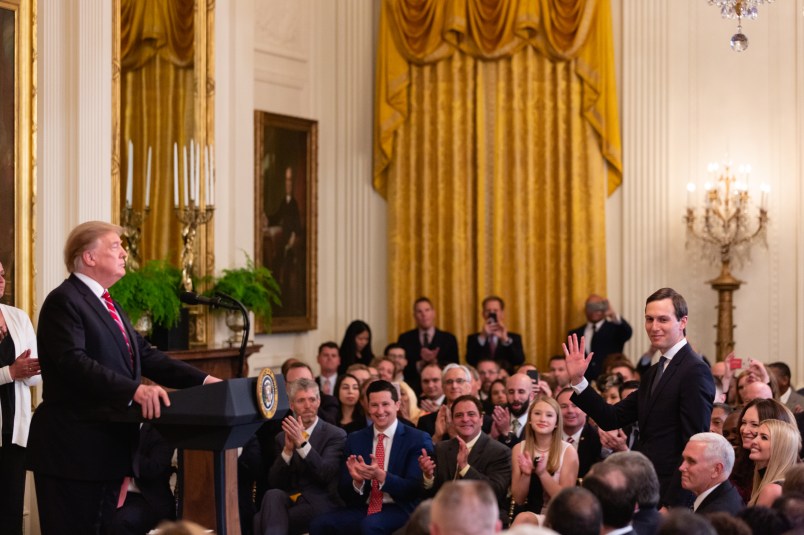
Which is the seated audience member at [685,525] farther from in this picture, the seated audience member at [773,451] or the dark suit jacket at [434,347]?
the dark suit jacket at [434,347]

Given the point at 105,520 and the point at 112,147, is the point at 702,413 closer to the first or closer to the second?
the point at 105,520

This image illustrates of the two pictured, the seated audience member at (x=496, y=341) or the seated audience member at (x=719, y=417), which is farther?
the seated audience member at (x=496, y=341)

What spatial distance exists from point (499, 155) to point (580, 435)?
5.19 m

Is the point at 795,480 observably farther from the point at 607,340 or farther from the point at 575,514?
the point at 607,340

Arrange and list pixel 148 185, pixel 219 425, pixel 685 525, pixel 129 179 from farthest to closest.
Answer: pixel 148 185, pixel 129 179, pixel 219 425, pixel 685 525

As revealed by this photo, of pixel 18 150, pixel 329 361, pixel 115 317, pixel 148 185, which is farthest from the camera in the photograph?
pixel 329 361

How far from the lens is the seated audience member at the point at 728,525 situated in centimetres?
323

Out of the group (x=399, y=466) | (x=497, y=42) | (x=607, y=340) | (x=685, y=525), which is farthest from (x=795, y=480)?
(x=497, y=42)

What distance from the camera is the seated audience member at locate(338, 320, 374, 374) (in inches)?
421

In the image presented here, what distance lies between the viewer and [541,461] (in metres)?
5.97

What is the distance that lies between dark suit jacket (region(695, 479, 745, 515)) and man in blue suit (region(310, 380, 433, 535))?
6.96ft

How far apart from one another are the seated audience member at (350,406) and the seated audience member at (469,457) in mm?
1407

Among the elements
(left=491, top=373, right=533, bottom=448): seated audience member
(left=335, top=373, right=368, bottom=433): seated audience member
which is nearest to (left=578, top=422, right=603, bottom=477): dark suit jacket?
(left=491, top=373, right=533, bottom=448): seated audience member

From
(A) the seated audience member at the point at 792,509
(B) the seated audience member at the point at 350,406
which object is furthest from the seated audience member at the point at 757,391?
(A) the seated audience member at the point at 792,509
